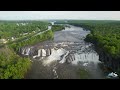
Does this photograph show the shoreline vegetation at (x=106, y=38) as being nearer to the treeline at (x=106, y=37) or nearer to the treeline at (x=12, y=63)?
the treeline at (x=106, y=37)

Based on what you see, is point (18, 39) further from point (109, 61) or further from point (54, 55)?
point (109, 61)

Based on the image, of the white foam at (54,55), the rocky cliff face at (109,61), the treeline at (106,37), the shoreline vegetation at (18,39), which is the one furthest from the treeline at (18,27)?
the rocky cliff face at (109,61)

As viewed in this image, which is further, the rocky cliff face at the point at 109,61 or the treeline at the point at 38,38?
the treeline at the point at 38,38

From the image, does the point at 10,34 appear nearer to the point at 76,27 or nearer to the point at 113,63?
the point at 76,27

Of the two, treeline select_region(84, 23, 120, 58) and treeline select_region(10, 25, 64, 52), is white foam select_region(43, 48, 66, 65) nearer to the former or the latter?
treeline select_region(10, 25, 64, 52)

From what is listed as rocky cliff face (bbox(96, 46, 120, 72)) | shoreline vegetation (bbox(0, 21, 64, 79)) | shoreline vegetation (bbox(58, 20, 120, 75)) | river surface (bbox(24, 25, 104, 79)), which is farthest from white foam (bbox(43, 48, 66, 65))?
rocky cliff face (bbox(96, 46, 120, 72))
